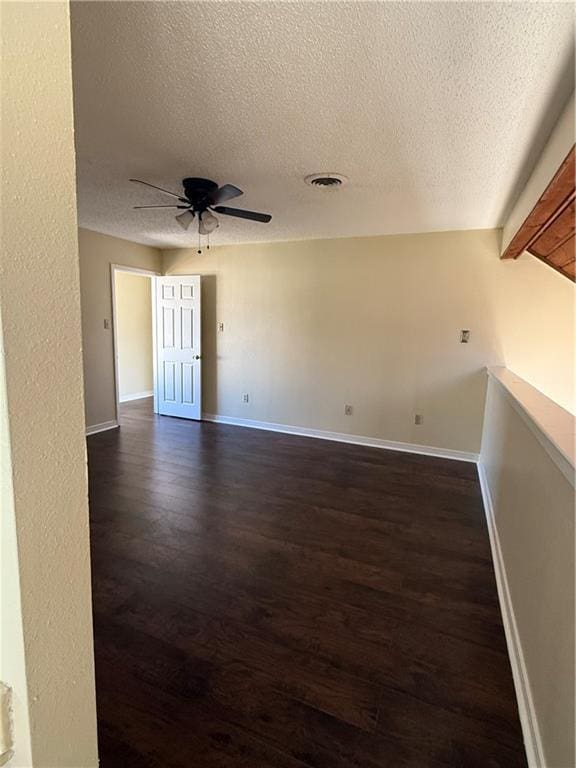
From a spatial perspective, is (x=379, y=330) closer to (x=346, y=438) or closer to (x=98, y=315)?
(x=346, y=438)

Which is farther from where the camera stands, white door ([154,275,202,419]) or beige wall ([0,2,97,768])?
white door ([154,275,202,419])

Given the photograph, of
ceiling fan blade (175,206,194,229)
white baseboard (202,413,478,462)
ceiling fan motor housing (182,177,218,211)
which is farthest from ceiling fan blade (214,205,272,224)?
white baseboard (202,413,478,462)

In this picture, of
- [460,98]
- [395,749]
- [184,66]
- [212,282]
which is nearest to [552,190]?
[460,98]

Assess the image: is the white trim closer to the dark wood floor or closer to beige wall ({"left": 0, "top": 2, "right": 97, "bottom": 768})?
the dark wood floor

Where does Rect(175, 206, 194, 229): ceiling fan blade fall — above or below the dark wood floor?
above

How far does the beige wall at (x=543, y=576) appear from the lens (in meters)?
1.20

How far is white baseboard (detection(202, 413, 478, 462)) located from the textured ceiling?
261 cm

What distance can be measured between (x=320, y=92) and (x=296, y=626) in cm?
246

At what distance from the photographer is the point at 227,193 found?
2.71m

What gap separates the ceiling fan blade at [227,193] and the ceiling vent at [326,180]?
19.6 inches

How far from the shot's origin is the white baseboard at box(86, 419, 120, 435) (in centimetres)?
507

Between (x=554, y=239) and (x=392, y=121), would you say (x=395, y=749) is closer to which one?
(x=392, y=121)

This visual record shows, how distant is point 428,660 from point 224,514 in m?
1.72

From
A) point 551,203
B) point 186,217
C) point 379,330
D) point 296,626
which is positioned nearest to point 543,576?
point 296,626
